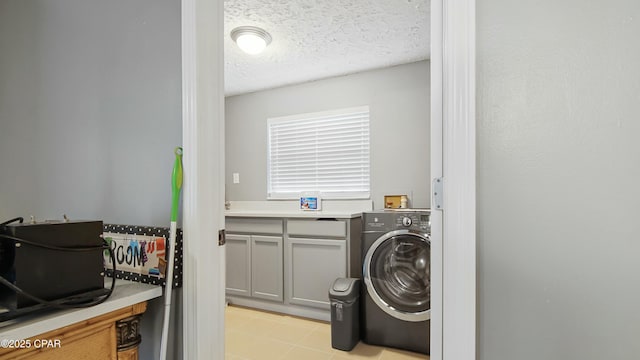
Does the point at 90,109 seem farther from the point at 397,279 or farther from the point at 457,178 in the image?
the point at 397,279

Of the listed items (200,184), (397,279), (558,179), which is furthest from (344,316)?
(558,179)

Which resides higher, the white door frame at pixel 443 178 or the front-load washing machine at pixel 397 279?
the white door frame at pixel 443 178

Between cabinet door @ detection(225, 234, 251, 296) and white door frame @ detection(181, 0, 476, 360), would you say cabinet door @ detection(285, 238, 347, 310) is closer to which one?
cabinet door @ detection(225, 234, 251, 296)

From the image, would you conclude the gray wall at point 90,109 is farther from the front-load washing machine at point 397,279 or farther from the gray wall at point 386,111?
the gray wall at point 386,111

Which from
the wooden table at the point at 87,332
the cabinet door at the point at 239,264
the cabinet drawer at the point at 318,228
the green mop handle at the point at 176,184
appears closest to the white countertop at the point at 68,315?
the wooden table at the point at 87,332

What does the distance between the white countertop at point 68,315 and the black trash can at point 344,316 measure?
147 cm

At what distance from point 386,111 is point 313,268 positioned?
1704mm

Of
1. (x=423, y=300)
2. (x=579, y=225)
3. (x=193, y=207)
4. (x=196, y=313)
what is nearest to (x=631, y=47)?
(x=579, y=225)

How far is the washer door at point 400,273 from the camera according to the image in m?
2.15

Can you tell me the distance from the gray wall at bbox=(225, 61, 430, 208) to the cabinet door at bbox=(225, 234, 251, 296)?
766mm

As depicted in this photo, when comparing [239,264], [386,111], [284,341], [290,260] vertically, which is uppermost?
[386,111]

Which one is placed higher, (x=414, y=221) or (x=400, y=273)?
(x=414, y=221)

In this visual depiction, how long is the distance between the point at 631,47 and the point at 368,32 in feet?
6.60

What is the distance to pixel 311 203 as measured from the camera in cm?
335
